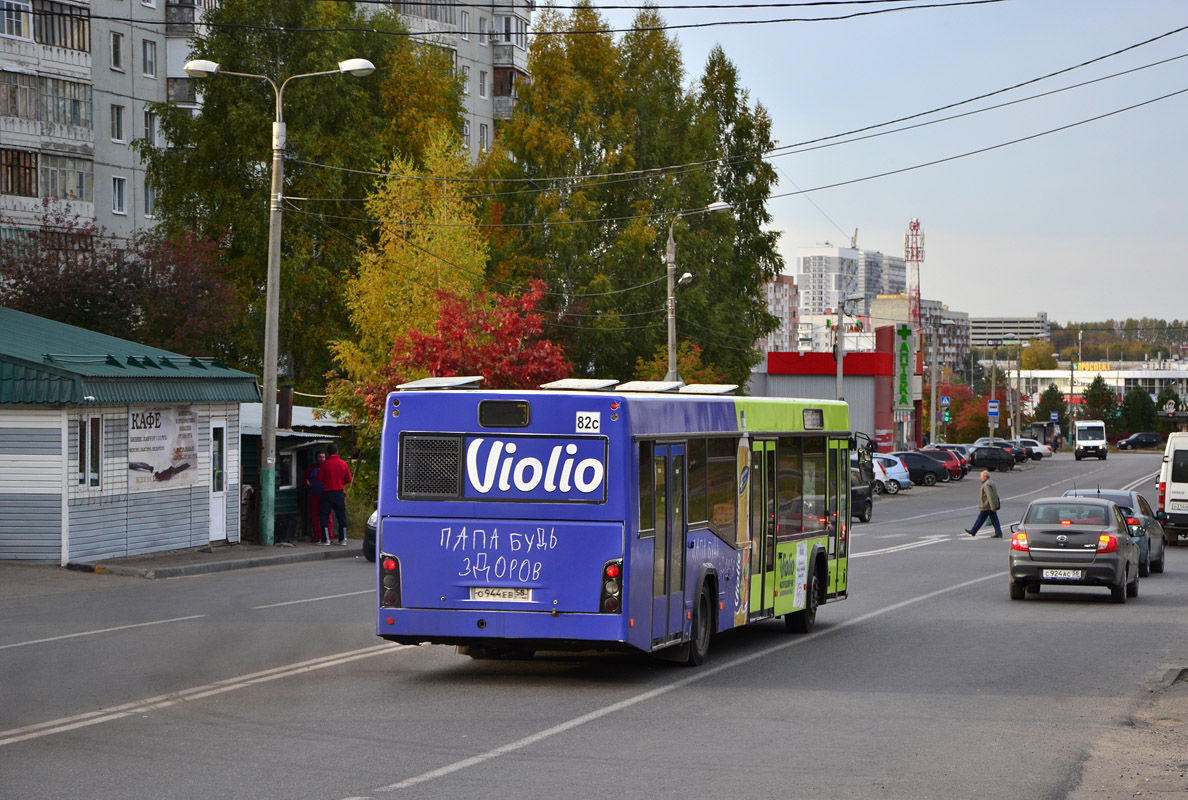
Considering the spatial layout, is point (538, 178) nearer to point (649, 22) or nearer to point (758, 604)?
point (649, 22)

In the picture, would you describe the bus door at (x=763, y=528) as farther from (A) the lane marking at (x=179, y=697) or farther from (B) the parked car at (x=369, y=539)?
(B) the parked car at (x=369, y=539)

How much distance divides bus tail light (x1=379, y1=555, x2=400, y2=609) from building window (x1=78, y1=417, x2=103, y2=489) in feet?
43.6

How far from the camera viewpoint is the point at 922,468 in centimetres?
7562

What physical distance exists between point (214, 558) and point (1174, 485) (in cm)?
2193

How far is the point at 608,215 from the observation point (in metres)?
58.6

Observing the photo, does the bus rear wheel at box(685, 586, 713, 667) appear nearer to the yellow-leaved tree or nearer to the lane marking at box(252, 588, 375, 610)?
A: the lane marking at box(252, 588, 375, 610)

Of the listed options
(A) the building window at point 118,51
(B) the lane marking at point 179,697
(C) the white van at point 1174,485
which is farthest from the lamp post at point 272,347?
(A) the building window at point 118,51

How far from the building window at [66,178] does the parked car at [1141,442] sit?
365ft

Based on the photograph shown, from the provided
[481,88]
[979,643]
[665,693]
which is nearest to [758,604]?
[979,643]

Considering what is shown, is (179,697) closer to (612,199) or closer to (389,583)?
(389,583)

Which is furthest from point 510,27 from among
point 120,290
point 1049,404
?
point 1049,404

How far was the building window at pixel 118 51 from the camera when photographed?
68062 mm

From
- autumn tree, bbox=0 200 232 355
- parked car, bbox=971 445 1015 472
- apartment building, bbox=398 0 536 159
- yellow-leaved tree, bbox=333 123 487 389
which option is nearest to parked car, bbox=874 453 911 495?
yellow-leaved tree, bbox=333 123 487 389

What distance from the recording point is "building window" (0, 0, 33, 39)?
55531mm
